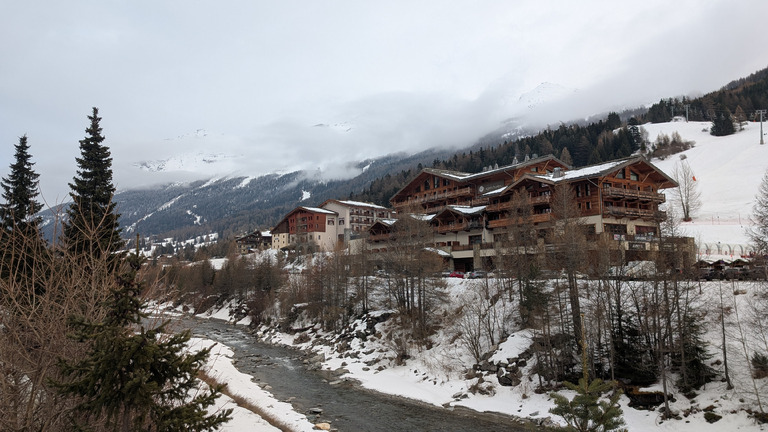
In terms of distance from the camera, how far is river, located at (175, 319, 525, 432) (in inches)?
1022

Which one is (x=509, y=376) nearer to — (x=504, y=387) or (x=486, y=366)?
(x=504, y=387)

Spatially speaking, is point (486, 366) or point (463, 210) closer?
point (486, 366)

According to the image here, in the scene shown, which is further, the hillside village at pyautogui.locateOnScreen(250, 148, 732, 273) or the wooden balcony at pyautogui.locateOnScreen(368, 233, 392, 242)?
the wooden balcony at pyautogui.locateOnScreen(368, 233, 392, 242)

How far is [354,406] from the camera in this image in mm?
29828

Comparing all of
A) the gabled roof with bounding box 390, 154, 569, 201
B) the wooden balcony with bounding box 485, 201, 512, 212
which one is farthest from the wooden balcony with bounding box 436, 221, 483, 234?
the gabled roof with bounding box 390, 154, 569, 201

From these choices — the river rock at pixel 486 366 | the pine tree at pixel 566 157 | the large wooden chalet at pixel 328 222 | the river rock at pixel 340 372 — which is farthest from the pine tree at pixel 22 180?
the pine tree at pixel 566 157

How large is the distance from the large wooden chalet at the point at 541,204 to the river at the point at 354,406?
2181 cm

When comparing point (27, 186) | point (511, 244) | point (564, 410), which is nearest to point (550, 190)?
point (511, 244)

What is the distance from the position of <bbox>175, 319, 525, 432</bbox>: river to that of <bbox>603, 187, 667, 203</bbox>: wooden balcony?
117 feet

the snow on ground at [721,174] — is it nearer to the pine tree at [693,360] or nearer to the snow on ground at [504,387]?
the snow on ground at [504,387]

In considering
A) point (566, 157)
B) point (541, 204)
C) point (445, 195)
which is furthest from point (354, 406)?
point (566, 157)

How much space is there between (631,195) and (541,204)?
11.2 meters

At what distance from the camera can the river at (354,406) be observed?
25953mm

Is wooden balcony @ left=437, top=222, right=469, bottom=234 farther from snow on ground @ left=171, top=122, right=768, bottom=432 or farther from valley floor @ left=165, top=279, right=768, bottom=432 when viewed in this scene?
valley floor @ left=165, top=279, right=768, bottom=432
